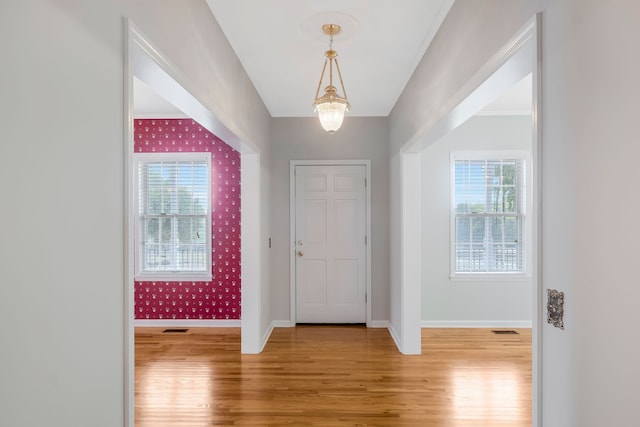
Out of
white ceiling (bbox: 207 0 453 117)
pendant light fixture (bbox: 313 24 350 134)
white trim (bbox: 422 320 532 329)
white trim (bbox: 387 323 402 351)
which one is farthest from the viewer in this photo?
white trim (bbox: 422 320 532 329)

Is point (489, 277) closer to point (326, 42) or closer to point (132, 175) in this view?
point (326, 42)

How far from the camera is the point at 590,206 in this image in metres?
1.06

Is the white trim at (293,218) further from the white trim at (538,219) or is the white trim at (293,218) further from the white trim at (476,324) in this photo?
the white trim at (538,219)

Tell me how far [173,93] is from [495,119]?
429cm

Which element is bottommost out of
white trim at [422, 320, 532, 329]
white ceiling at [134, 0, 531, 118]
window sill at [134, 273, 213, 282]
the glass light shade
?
white trim at [422, 320, 532, 329]

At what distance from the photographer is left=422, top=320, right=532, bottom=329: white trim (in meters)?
4.81

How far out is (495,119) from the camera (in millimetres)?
4887

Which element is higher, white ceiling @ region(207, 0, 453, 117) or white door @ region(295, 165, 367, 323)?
white ceiling @ region(207, 0, 453, 117)

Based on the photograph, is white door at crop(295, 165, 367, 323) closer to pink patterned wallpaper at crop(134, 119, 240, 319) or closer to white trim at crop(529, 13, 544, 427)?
pink patterned wallpaper at crop(134, 119, 240, 319)

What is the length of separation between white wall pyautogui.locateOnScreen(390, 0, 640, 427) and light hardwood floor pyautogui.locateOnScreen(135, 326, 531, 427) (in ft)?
5.62

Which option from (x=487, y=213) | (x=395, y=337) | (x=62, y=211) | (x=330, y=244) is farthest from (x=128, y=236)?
(x=487, y=213)

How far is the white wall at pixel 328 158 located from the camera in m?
4.97

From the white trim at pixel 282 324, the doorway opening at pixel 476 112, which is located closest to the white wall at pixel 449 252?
the doorway opening at pixel 476 112

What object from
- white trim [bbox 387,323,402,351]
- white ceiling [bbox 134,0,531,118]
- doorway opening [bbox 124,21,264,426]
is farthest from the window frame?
doorway opening [bbox 124,21,264,426]
